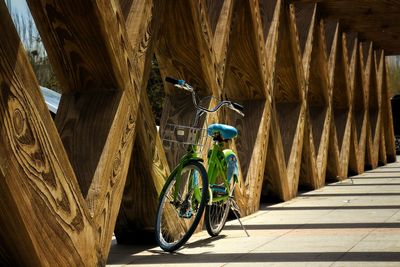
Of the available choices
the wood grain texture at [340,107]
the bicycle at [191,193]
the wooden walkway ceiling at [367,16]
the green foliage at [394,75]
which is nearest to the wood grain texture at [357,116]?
the wood grain texture at [340,107]

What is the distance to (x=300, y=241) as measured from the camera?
7.05 meters

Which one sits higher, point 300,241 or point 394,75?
point 394,75

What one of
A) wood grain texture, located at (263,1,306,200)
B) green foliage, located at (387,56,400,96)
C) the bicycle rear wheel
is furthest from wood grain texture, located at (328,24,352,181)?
green foliage, located at (387,56,400,96)

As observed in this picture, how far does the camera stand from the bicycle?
6.82 metres

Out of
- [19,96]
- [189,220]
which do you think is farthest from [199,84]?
[19,96]

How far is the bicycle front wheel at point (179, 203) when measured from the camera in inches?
266

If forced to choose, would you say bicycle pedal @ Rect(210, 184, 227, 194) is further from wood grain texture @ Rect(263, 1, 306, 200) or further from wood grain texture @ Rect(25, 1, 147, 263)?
A: wood grain texture @ Rect(263, 1, 306, 200)

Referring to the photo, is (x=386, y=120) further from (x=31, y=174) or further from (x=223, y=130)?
(x=31, y=174)

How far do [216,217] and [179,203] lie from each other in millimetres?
833

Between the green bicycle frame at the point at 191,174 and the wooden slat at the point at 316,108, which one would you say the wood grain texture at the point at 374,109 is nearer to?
the wooden slat at the point at 316,108

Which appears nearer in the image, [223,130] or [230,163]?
[223,130]

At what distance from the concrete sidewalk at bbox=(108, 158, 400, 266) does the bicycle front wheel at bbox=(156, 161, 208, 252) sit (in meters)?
0.13

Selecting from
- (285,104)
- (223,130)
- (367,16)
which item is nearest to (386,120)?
(367,16)

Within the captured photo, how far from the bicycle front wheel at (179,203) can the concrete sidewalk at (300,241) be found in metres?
0.13
